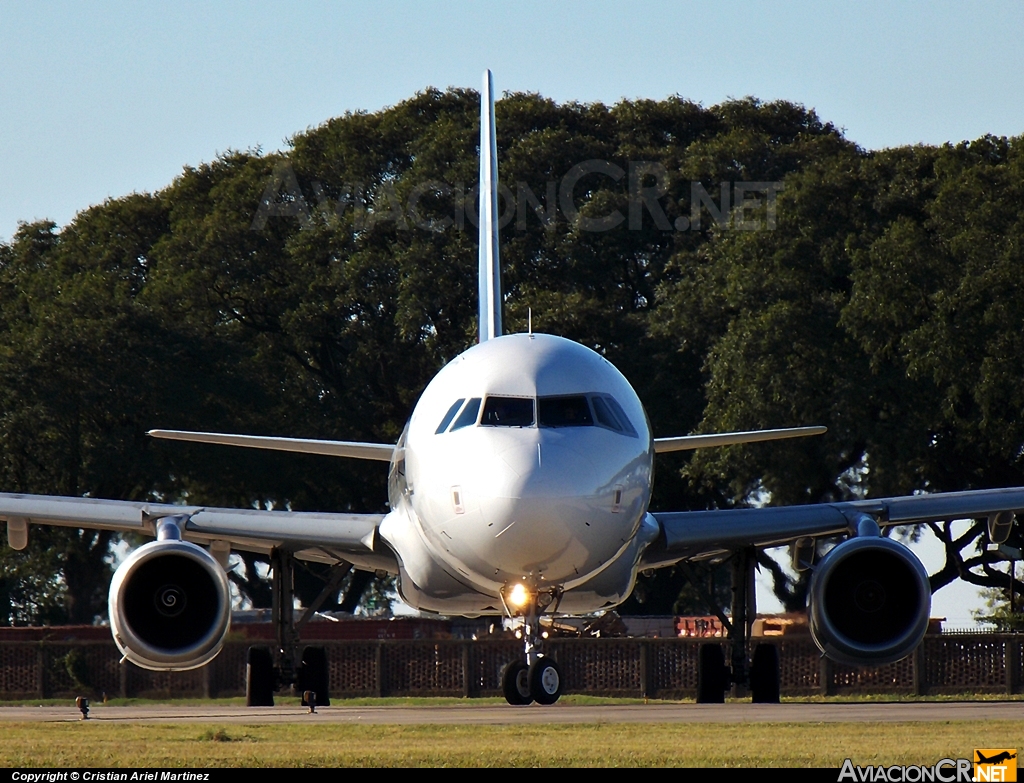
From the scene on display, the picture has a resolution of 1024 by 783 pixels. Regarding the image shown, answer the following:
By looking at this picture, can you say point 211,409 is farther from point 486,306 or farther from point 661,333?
point 486,306

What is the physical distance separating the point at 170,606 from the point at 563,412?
5.25 meters

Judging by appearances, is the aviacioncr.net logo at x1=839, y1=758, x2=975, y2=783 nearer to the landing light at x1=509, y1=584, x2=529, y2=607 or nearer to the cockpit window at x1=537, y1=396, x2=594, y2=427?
the cockpit window at x1=537, y1=396, x2=594, y2=427

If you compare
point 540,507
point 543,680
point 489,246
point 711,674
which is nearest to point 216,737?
point 540,507

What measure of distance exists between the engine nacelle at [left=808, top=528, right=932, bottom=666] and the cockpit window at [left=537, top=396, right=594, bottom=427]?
158 inches

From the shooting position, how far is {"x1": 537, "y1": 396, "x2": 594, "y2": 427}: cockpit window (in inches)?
629

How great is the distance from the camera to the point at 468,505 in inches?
621

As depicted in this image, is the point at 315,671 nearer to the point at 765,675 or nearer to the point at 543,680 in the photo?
the point at 765,675

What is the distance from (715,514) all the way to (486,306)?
17.2 feet

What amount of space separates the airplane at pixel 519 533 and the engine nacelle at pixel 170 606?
21 mm

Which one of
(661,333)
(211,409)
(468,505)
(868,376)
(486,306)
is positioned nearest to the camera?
(468,505)

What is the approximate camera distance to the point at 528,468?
15.1 meters

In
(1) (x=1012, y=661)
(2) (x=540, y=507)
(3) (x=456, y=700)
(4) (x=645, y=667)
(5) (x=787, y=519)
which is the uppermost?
(2) (x=540, y=507)

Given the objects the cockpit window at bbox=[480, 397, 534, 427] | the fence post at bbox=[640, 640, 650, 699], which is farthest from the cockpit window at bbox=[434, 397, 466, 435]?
the fence post at bbox=[640, 640, 650, 699]

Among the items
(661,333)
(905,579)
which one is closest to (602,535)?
(905,579)
